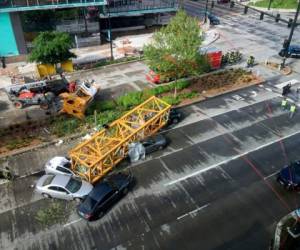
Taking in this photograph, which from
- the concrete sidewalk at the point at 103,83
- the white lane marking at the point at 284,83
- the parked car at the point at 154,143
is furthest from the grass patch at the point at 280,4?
the parked car at the point at 154,143

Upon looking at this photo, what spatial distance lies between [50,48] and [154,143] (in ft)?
54.3

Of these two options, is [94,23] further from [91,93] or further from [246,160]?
[246,160]

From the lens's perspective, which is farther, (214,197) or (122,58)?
(122,58)

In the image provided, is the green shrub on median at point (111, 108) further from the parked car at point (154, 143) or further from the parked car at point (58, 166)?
the parked car at point (154, 143)

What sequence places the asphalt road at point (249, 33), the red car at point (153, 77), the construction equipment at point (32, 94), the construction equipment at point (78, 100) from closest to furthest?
the construction equipment at point (78, 100), the construction equipment at point (32, 94), the red car at point (153, 77), the asphalt road at point (249, 33)

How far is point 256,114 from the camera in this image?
30312 mm

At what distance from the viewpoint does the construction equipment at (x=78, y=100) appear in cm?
2872

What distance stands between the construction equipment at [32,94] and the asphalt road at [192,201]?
10.5 metres

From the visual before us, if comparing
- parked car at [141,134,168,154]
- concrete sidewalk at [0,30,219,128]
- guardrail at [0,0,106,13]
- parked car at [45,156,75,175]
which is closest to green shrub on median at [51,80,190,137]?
concrete sidewalk at [0,30,219,128]

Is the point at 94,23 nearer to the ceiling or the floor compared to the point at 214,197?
nearer to the ceiling

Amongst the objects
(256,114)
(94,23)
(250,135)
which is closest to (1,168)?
(250,135)

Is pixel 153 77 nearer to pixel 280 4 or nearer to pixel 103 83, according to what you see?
pixel 103 83

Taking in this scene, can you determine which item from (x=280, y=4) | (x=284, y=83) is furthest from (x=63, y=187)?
(x=280, y=4)

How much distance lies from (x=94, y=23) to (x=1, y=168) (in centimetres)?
2929
